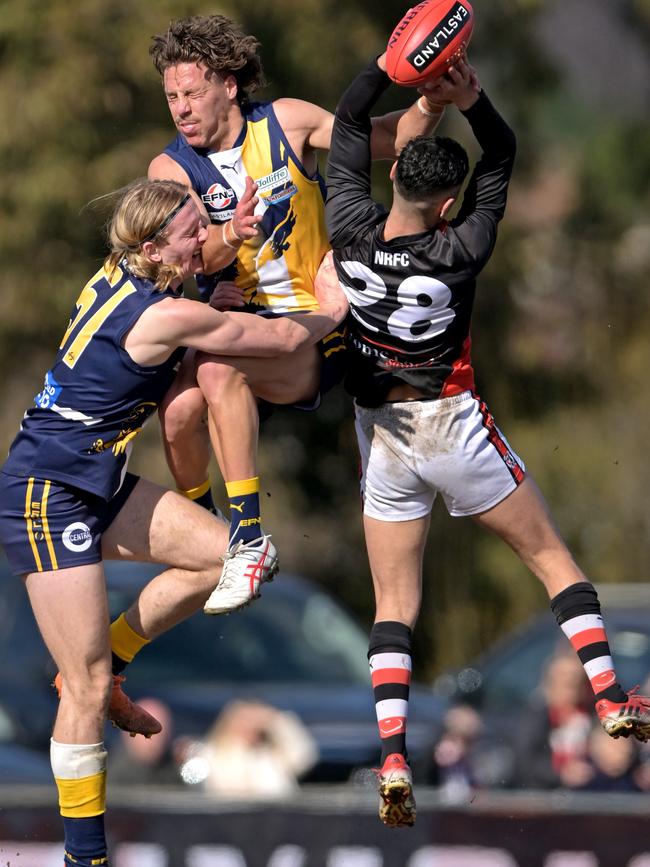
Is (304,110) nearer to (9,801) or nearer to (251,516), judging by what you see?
(251,516)

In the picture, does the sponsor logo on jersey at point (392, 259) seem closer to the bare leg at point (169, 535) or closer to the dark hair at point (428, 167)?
the dark hair at point (428, 167)

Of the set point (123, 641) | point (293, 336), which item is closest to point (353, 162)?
point (293, 336)

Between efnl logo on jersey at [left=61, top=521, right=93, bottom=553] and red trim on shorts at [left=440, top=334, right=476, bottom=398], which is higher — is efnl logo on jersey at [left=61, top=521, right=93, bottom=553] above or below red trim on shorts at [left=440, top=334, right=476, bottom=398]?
below

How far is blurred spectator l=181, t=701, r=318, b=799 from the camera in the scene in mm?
8789

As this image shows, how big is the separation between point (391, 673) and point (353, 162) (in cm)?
174

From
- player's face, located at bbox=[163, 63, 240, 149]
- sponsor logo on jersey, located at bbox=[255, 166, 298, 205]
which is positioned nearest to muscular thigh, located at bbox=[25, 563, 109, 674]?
sponsor logo on jersey, located at bbox=[255, 166, 298, 205]

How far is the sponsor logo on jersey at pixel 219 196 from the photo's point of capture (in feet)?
18.4

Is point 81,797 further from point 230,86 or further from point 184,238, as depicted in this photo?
point 230,86

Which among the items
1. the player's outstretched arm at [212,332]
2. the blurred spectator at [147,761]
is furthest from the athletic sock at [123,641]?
the blurred spectator at [147,761]

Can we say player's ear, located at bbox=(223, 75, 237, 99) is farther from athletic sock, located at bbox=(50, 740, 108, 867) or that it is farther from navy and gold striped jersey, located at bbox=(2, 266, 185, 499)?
athletic sock, located at bbox=(50, 740, 108, 867)

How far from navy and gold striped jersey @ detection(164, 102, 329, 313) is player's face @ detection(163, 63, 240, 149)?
7 centimetres

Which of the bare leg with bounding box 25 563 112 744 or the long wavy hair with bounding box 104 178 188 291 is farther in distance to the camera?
the bare leg with bounding box 25 563 112 744

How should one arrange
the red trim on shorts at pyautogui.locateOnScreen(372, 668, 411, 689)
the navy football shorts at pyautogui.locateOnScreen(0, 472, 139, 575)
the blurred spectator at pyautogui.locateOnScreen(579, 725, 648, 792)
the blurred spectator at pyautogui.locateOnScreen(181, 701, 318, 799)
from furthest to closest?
the blurred spectator at pyautogui.locateOnScreen(181, 701, 318, 799) < the blurred spectator at pyautogui.locateOnScreen(579, 725, 648, 792) < the red trim on shorts at pyautogui.locateOnScreen(372, 668, 411, 689) < the navy football shorts at pyautogui.locateOnScreen(0, 472, 139, 575)

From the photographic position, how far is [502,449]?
5.59 meters
